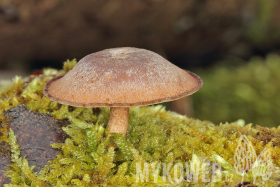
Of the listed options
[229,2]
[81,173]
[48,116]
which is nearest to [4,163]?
[48,116]

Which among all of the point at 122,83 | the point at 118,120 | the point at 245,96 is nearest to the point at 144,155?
the point at 118,120

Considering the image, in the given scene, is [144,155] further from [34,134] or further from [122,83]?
[34,134]

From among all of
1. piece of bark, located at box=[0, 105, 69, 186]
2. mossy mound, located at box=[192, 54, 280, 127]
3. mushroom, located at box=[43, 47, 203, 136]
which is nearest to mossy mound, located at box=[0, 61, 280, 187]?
piece of bark, located at box=[0, 105, 69, 186]

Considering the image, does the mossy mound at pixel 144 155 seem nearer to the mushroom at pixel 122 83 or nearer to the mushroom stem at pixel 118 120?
the mushroom stem at pixel 118 120

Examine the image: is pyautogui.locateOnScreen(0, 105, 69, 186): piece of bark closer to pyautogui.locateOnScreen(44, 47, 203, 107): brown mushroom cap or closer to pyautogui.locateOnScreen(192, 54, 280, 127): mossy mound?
pyautogui.locateOnScreen(44, 47, 203, 107): brown mushroom cap

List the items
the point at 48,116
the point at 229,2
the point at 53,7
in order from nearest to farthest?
the point at 48,116
the point at 53,7
the point at 229,2

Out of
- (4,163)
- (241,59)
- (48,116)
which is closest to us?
(4,163)

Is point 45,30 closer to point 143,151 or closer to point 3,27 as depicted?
point 3,27
